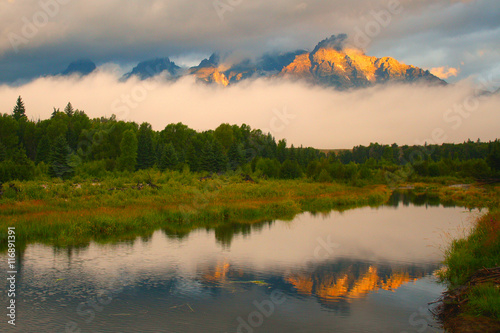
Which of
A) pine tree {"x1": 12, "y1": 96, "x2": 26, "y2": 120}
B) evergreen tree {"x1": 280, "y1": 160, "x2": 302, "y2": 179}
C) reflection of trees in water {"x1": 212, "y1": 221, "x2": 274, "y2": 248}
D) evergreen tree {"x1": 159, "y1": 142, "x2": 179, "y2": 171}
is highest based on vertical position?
pine tree {"x1": 12, "y1": 96, "x2": 26, "y2": 120}

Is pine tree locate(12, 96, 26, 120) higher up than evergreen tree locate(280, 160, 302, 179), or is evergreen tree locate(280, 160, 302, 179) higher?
pine tree locate(12, 96, 26, 120)

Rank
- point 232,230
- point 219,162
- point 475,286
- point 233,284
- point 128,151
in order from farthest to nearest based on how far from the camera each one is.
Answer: point 219,162, point 128,151, point 232,230, point 233,284, point 475,286

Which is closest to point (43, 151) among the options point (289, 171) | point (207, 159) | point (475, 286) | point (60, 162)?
point (60, 162)

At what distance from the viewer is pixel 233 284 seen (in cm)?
1938

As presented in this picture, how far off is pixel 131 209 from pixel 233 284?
20.1 m

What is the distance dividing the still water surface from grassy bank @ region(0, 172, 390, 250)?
260 cm

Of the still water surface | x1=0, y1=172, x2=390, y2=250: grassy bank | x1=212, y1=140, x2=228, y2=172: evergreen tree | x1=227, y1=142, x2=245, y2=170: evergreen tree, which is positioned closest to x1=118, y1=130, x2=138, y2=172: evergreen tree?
x1=212, y1=140, x2=228, y2=172: evergreen tree

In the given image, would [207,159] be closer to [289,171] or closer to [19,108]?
[289,171]

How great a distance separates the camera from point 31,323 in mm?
14367

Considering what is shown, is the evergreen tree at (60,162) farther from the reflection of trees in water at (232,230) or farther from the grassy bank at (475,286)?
the grassy bank at (475,286)

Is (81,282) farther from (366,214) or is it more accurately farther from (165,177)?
(165,177)

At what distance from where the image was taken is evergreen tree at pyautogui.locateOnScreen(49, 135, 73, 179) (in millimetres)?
77688

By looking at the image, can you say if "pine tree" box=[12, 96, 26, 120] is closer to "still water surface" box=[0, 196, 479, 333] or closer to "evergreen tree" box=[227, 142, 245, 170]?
"evergreen tree" box=[227, 142, 245, 170]

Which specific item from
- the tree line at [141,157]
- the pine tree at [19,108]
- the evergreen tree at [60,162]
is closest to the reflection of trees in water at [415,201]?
the tree line at [141,157]
